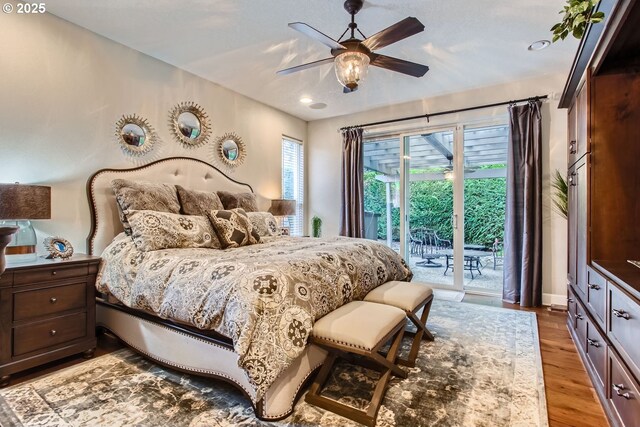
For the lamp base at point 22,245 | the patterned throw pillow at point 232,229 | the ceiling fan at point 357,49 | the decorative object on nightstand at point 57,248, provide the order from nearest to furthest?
1. the ceiling fan at point 357,49
2. the lamp base at point 22,245
3. the decorative object on nightstand at point 57,248
4. the patterned throw pillow at point 232,229

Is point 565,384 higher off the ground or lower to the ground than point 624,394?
lower

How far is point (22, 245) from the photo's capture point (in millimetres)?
2303

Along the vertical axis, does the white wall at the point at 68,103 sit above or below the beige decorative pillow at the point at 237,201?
above

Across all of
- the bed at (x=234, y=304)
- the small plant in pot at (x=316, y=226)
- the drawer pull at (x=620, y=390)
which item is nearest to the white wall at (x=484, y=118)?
the small plant in pot at (x=316, y=226)

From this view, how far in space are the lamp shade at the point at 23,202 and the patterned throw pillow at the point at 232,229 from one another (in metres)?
1.15

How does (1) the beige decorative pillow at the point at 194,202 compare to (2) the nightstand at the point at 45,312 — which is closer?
(2) the nightstand at the point at 45,312

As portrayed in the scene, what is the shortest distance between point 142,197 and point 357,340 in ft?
7.25

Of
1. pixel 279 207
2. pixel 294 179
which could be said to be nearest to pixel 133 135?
pixel 279 207

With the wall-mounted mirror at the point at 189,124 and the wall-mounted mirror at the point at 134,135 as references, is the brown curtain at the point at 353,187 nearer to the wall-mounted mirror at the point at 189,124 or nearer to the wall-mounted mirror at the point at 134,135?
the wall-mounted mirror at the point at 189,124

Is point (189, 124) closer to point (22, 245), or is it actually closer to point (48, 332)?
point (22, 245)

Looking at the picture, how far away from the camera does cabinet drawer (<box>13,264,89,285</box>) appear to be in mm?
2070

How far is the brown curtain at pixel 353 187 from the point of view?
500 centimetres

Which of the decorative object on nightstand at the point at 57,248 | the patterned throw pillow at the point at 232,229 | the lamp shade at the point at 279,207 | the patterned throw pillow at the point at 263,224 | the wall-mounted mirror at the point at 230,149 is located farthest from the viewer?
the lamp shade at the point at 279,207

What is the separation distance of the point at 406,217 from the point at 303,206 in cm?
175
